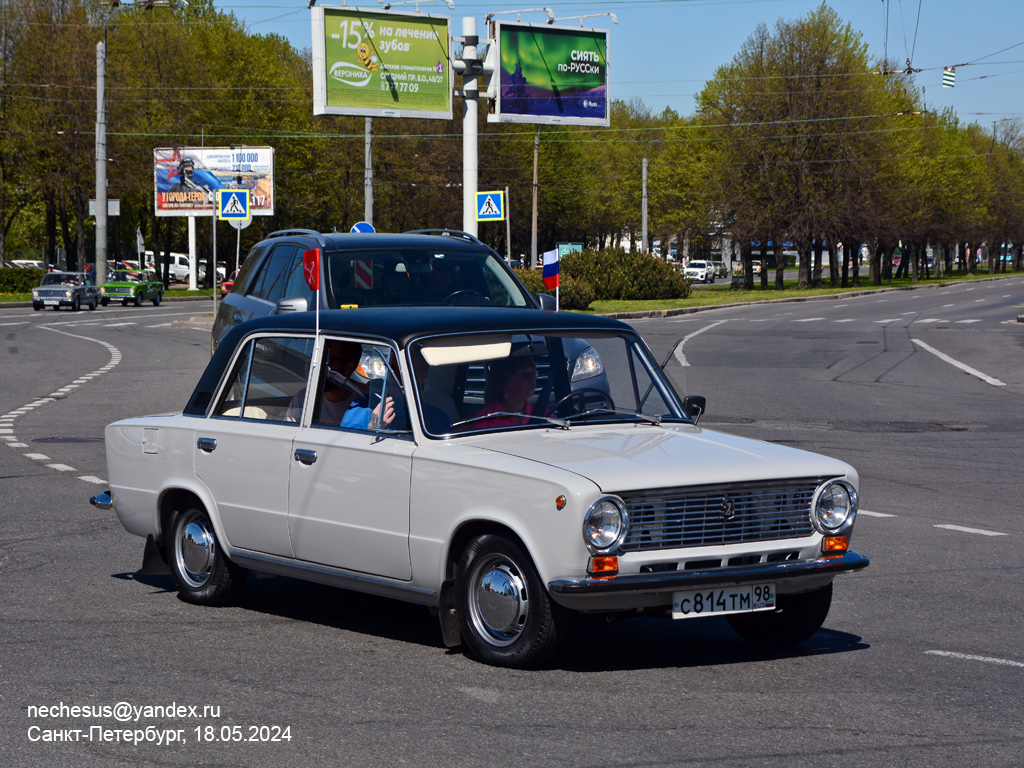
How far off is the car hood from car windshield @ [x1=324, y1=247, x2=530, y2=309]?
5.78m

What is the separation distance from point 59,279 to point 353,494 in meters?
51.0

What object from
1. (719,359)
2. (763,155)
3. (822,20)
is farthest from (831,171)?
(719,359)

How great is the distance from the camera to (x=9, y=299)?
198ft

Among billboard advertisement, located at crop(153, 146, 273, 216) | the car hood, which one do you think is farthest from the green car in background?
the car hood

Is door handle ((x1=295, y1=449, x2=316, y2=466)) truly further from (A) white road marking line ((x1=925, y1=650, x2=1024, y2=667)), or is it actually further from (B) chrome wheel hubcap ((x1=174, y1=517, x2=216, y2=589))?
(A) white road marking line ((x1=925, y1=650, x2=1024, y2=667))

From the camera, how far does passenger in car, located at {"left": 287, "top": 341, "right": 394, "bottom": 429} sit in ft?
21.8

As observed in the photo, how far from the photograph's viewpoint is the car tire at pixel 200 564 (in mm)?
7250

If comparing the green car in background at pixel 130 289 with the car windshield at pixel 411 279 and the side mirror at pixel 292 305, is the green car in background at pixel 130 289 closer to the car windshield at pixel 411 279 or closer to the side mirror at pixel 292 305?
the side mirror at pixel 292 305

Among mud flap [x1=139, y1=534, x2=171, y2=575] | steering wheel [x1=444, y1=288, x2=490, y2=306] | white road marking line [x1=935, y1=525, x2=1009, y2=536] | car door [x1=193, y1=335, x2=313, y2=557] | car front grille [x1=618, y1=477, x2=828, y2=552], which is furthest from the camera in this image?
steering wheel [x1=444, y1=288, x2=490, y2=306]

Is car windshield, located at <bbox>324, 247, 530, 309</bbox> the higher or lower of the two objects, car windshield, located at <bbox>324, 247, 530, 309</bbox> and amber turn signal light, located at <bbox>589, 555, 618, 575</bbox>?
the higher

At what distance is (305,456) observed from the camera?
6.68 metres

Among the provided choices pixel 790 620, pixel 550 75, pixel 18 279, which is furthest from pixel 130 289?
pixel 790 620

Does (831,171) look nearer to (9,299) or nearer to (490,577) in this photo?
(9,299)

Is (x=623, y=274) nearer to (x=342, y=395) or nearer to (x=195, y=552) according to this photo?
(x=195, y=552)
